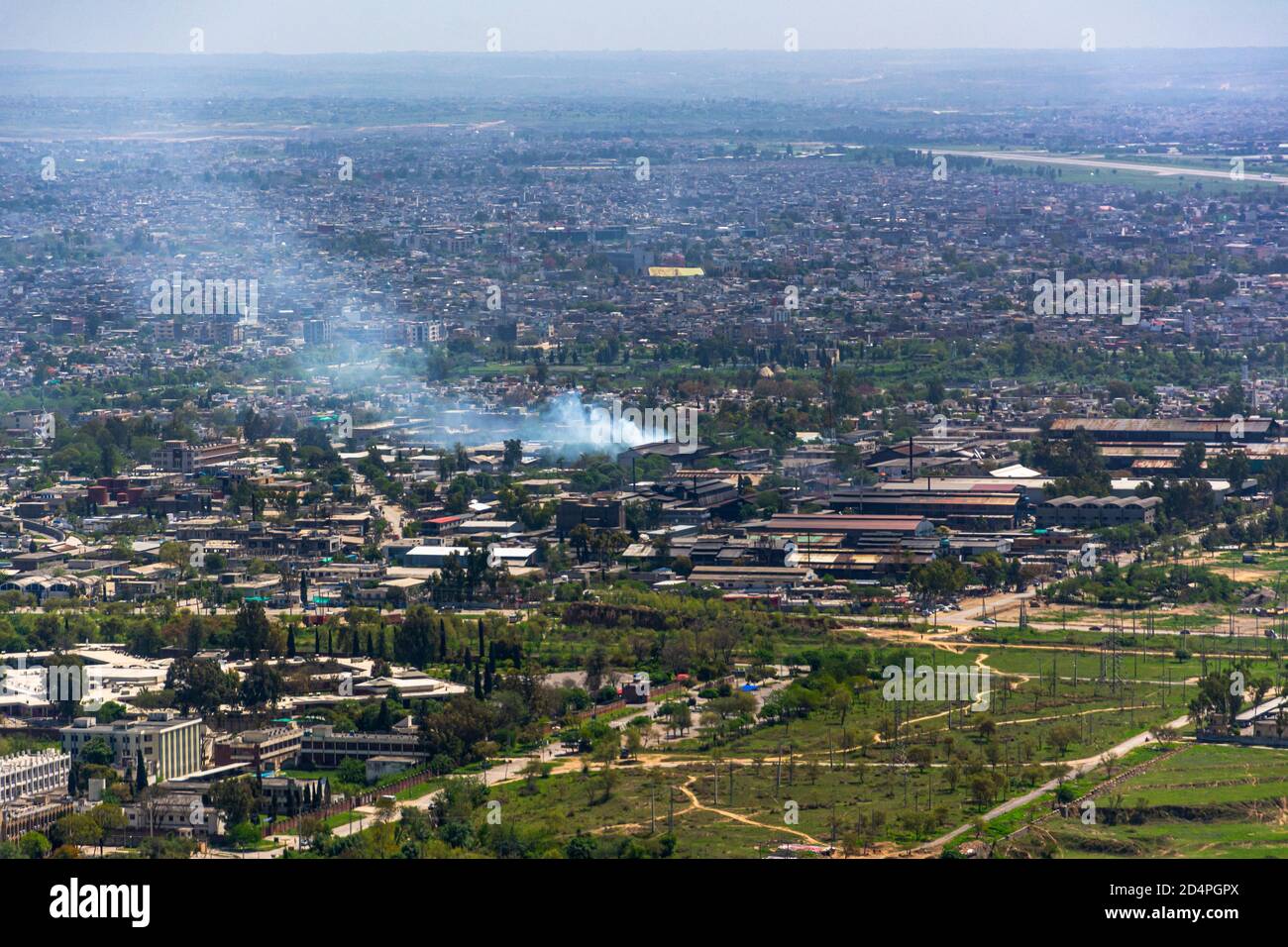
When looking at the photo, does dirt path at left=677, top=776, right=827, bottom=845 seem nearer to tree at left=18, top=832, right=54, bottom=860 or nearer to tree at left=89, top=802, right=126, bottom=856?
tree at left=89, top=802, right=126, bottom=856

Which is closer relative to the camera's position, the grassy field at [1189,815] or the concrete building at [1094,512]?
the grassy field at [1189,815]

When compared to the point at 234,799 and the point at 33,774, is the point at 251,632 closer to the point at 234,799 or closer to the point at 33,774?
the point at 33,774

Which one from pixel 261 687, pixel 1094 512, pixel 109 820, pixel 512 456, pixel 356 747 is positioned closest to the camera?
pixel 109 820

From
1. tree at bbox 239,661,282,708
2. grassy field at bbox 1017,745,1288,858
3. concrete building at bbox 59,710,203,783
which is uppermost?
grassy field at bbox 1017,745,1288,858

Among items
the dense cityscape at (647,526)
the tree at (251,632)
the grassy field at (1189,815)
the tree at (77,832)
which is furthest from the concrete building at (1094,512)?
the tree at (77,832)

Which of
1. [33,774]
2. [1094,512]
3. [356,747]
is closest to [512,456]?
[1094,512]

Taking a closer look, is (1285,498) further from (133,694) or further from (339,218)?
(339,218)

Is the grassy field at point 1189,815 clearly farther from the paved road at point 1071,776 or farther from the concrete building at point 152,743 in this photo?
the concrete building at point 152,743

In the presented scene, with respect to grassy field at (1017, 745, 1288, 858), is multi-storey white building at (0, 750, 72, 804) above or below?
below

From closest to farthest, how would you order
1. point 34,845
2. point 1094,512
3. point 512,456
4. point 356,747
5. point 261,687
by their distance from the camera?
point 34,845 < point 356,747 < point 261,687 < point 1094,512 < point 512,456

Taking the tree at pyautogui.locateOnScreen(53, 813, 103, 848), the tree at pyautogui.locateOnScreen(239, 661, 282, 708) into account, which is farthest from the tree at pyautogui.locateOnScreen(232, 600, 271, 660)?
the tree at pyautogui.locateOnScreen(53, 813, 103, 848)

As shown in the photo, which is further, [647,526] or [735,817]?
[647,526]

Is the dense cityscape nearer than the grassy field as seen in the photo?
No

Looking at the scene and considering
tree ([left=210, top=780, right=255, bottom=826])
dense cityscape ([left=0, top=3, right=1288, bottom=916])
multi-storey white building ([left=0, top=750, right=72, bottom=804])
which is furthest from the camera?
multi-storey white building ([left=0, top=750, right=72, bottom=804])
